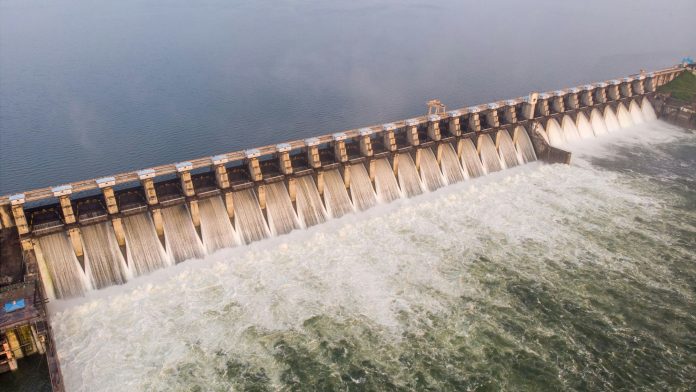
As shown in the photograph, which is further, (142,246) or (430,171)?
(430,171)

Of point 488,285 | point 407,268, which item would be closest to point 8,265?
point 407,268

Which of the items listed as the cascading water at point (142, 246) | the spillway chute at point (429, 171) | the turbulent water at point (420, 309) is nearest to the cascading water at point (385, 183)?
the turbulent water at point (420, 309)

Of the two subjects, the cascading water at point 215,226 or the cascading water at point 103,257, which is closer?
the cascading water at point 103,257

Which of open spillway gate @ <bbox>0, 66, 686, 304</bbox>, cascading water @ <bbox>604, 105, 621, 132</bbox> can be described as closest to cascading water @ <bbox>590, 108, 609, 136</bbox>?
cascading water @ <bbox>604, 105, 621, 132</bbox>

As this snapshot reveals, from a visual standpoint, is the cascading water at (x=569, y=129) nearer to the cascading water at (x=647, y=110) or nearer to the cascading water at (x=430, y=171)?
the cascading water at (x=647, y=110)

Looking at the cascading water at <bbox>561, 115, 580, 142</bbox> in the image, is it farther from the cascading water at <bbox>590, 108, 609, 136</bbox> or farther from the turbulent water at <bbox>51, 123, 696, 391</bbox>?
the turbulent water at <bbox>51, 123, 696, 391</bbox>

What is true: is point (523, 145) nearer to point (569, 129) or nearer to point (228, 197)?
point (569, 129)

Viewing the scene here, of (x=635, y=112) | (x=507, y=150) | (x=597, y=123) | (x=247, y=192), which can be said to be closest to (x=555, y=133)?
(x=597, y=123)
